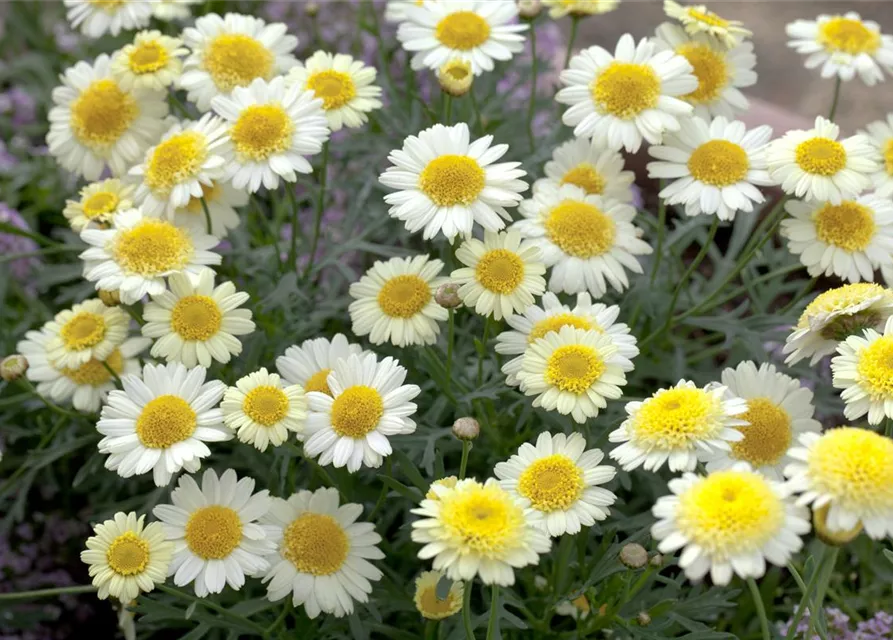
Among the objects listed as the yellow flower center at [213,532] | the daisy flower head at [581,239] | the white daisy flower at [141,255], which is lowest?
the yellow flower center at [213,532]

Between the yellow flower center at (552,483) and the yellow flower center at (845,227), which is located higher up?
the yellow flower center at (845,227)

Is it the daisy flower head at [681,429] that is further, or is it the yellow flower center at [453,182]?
the yellow flower center at [453,182]

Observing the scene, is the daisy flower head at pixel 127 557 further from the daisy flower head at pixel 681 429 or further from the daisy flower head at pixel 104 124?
the daisy flower head at pixel 104 124

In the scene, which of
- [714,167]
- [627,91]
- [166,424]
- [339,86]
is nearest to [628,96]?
[627,91]

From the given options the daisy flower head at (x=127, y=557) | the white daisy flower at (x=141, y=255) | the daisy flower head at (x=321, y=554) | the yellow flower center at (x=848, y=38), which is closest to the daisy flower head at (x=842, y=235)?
the yellow flower center at (x=848, y=38)

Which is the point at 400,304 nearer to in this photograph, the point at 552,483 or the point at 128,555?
the point at 552,483

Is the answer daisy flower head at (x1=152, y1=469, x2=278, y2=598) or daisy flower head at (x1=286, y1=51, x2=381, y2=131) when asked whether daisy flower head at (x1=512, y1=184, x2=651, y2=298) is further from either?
daisy flower head at (x1=152, y1=469, x2=278, y2=598)

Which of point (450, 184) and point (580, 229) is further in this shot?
point (580, 229)

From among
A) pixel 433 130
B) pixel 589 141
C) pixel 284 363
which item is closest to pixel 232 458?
pixel 284 363
